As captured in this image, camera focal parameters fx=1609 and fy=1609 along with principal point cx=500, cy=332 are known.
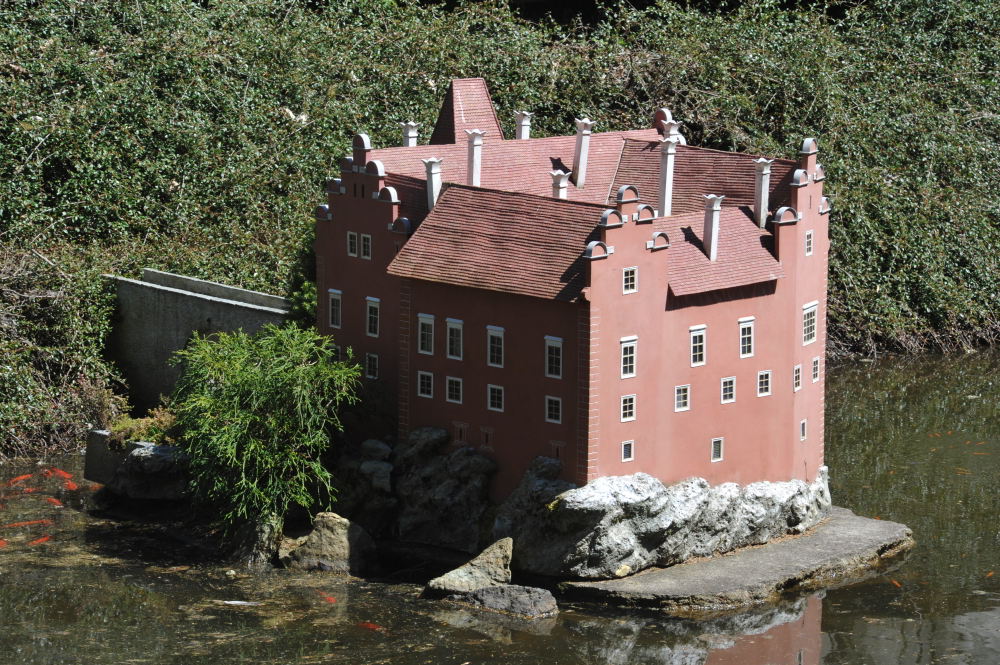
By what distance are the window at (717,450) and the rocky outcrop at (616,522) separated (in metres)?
0.65

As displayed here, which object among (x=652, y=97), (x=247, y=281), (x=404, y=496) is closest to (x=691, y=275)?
(x=404, y=496)

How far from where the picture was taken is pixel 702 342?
3769 centimetres

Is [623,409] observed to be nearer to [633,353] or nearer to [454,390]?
[633,353]

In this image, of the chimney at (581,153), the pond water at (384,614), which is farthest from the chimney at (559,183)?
the pond water at (384,614)

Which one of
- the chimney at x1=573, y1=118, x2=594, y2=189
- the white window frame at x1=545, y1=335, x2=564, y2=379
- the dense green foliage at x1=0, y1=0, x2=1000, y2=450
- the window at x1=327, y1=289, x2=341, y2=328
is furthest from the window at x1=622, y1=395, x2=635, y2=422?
the dense green foliage at x1=0, y1=0, x2=1000, y2=450

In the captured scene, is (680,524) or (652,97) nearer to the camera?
(680,524)

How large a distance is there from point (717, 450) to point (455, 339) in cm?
677

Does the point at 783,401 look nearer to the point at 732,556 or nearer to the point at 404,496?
the point at 732,556

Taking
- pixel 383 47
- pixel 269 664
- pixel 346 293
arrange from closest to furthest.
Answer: pixel 269 664
pixel 346 293
pixel 383 47

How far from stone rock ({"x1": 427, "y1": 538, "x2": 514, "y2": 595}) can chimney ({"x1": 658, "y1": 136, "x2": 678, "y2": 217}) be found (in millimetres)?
9704

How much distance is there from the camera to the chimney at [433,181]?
130 feet

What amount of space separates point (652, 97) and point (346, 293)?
2911cm

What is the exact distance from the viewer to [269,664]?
32875 millimetres

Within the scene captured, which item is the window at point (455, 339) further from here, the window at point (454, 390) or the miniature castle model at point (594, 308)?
the window at point (454, 390)
